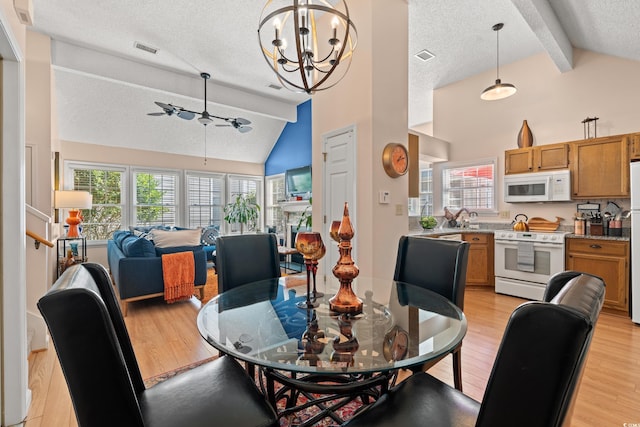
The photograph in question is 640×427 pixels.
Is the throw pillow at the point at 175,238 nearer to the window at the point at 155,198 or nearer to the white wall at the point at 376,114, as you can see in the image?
the white wall at the point at 376,114

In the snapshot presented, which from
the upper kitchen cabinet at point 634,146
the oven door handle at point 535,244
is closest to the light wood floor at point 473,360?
the oven door handle at point 535,244

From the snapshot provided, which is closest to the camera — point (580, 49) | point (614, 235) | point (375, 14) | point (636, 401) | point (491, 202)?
point (636, 401)

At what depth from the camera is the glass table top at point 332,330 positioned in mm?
1015

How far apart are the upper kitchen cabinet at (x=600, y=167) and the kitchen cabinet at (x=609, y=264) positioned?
2.06 feet

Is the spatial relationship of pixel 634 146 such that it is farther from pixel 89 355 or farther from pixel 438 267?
pixel 89 355

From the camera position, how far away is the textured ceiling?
315cm

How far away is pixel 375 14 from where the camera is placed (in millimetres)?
2857

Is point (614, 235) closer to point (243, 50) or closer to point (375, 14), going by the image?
point (375, 14)

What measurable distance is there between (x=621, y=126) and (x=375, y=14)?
11.1 ft

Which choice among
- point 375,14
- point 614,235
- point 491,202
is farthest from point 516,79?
point 375,14

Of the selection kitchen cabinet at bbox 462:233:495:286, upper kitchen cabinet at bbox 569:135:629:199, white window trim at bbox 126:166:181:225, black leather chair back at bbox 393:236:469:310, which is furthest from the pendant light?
white window trim at bbox 126:166:181:225

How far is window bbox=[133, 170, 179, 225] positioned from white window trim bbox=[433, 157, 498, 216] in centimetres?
570

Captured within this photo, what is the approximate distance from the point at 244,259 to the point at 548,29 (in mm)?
3831

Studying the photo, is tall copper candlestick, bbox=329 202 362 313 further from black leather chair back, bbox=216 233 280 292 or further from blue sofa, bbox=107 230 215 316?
blue sofa, bbox=107 230 215 316
